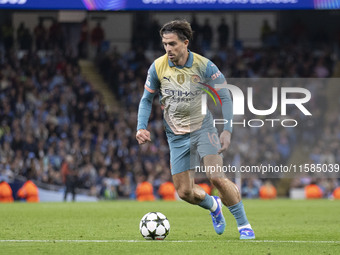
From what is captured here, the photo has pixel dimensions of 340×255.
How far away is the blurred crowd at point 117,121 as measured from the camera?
2197 cm

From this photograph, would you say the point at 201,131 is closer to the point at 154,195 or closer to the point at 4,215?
the point at 4,215

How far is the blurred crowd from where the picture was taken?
2197 cm

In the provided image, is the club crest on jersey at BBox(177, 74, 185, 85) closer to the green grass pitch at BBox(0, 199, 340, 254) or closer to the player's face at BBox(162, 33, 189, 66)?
the player's face at BBox(162, 33, 189, 66)

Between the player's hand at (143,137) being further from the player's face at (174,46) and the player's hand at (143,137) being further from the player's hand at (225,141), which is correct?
the player's face at (174,46)

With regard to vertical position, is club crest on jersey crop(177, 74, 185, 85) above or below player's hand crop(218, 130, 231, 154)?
above

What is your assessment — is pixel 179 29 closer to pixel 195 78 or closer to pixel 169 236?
pixel 195 78

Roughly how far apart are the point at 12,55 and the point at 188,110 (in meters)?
19.7

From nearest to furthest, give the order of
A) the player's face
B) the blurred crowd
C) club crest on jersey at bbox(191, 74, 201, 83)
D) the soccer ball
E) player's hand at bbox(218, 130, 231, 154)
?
player's hand at bbox(218, 130, 231, 154)
the player's face
the soccer ball
club crest on jersey at bbox(191, 74, 201, 83)
the blurred crowd

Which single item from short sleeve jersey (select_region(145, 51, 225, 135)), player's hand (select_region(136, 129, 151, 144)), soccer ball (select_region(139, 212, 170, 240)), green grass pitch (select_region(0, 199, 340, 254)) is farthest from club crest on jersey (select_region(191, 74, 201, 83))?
green grass pitch (select_region(0, 199, 340, 254))

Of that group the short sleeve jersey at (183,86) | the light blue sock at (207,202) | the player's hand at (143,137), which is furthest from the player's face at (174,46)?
the light blue sock at (207,202)

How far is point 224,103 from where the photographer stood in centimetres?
794

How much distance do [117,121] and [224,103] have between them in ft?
58.1

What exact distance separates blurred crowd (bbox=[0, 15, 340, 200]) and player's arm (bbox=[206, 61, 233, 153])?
10.3m

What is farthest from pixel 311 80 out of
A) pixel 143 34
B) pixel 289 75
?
pixel 143 34
